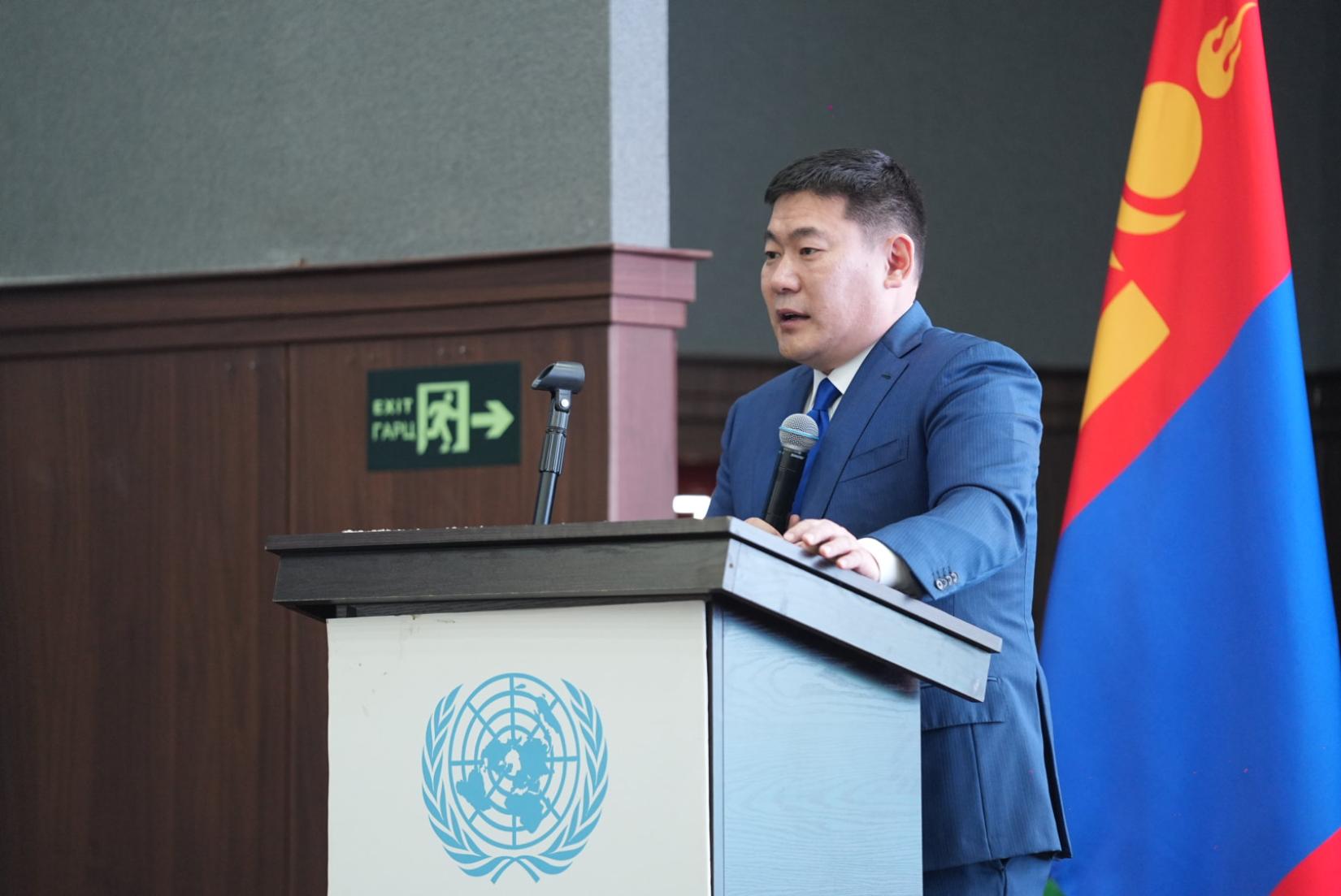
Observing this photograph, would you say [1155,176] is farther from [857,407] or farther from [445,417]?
[445,417]

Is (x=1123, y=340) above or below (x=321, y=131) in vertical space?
below

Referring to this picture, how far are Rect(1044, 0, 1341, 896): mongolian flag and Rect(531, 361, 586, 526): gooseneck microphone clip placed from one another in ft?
4.85

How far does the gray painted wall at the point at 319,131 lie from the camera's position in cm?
338

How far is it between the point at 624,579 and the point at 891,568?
0.32 meters

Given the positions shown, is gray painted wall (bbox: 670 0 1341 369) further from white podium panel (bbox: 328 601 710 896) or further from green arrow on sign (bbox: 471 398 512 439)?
white podium panel (bbox: 328 601 710 896)

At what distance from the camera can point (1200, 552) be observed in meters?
2.93

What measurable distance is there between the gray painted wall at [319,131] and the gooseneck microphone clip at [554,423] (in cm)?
150

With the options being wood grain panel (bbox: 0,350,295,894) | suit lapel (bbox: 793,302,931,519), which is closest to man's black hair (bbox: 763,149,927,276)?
Answer: suit lapel (bbox: 793,302,931,519)

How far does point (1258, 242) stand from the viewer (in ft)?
9.77

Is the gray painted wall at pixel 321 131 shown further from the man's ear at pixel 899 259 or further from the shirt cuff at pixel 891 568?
Answer: the shirt cuff at pixel 891 568

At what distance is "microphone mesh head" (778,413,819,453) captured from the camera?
1.87 metres

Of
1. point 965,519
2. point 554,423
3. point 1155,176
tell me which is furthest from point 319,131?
point 965,519

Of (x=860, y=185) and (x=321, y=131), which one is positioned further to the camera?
(x=321, y=131)

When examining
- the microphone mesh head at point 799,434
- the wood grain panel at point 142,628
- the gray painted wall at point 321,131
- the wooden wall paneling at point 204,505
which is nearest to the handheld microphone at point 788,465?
the microphone mesh head at point 799,434
